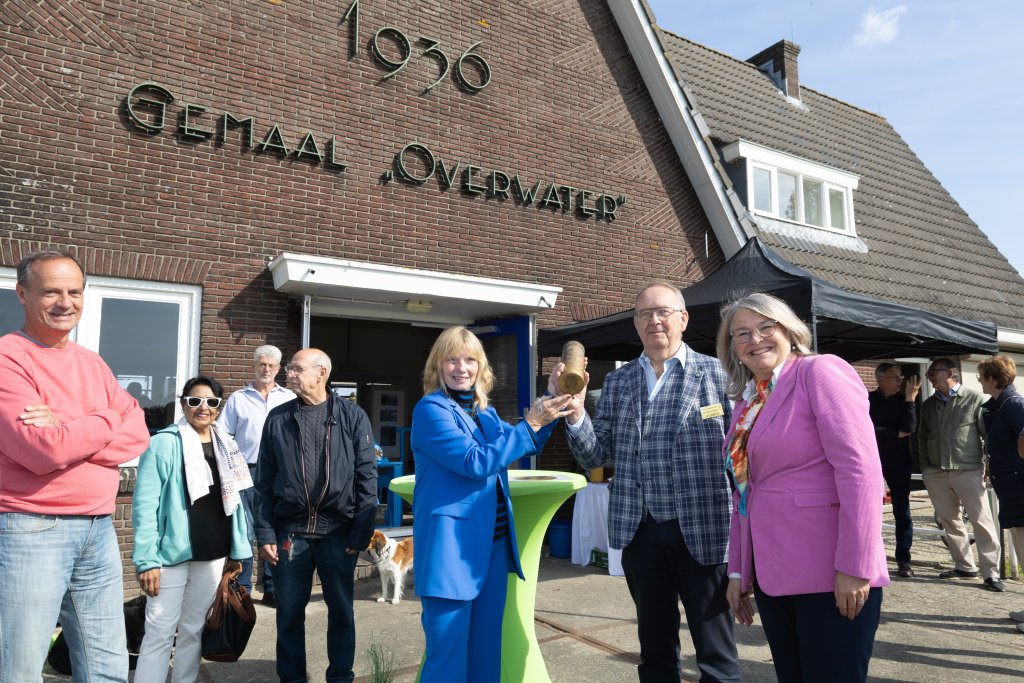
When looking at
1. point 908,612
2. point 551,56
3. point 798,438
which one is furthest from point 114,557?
point 551,56

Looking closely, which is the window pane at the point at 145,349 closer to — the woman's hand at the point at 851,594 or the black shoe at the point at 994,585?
the woman's hand at the point at 851,594

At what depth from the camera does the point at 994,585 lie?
593 centimetres

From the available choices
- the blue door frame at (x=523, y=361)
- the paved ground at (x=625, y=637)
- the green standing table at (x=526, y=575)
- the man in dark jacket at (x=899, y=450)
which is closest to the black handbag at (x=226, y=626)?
the paved ground at (x=625, y=637)

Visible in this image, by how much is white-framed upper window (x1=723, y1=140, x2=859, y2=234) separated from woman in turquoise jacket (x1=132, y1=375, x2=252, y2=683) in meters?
10.1

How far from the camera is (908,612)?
531 centimetres

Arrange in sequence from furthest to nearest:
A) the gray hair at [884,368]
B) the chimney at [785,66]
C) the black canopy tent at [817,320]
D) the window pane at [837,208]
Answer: the chimney at [785,66] < the window pane at [837,208] < the gray hair at [884,368] < the black canopy tent at [817,320]

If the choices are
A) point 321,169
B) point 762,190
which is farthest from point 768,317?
point 762,190

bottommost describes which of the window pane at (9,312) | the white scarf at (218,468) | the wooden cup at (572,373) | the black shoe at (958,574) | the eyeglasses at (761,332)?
the black shoe at (958,574)

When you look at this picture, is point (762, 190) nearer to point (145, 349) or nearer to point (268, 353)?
point (268, 353)

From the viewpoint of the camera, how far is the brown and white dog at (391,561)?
5.71m

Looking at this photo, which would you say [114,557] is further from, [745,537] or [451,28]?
[451,28]

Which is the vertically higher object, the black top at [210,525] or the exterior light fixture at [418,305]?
the exterior light fixture at [418,305]

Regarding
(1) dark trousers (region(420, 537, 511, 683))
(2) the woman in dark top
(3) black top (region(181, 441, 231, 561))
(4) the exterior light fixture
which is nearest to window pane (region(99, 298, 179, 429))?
(4) the exterior light fixture

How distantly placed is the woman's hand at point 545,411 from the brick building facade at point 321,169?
425 cm
